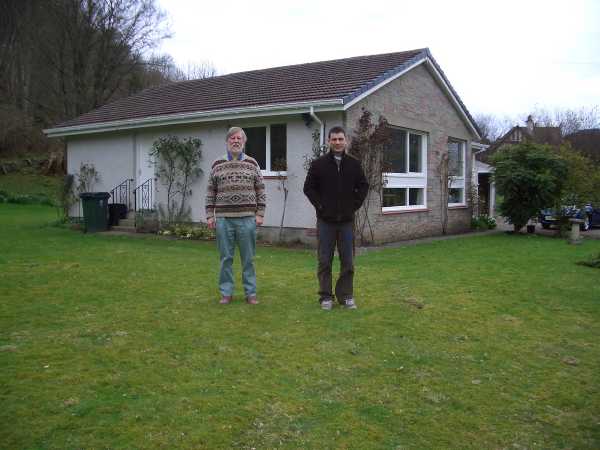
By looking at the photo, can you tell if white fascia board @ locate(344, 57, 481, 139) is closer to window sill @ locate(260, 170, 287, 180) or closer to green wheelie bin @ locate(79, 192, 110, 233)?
window sill @ locate(260, 170, 287, 180)

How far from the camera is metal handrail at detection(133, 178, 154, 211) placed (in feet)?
48.5

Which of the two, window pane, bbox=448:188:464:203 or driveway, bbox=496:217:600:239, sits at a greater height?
window pane, bbox=448:188:464:203

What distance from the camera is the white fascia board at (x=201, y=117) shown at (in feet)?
35.7

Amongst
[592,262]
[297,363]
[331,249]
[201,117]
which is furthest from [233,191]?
[201,117]

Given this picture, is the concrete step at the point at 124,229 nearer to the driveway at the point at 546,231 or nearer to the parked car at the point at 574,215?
the parked car at the point at 574,215

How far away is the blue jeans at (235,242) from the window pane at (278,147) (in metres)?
6.10

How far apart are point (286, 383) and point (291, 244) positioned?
319 inches

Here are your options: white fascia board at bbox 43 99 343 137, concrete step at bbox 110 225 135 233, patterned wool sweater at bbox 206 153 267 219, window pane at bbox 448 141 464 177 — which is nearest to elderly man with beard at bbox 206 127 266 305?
patterned wool sweater at bbox 206 153 267 219

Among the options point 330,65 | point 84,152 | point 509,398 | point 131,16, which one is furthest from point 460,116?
point 131,16

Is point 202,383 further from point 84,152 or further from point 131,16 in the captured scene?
point 131,16

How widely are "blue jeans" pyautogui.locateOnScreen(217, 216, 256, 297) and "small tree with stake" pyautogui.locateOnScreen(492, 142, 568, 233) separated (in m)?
11.2

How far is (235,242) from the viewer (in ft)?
19.7

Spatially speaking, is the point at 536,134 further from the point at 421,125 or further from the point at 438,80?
the point at 421,125

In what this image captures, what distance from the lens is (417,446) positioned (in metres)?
2.88
